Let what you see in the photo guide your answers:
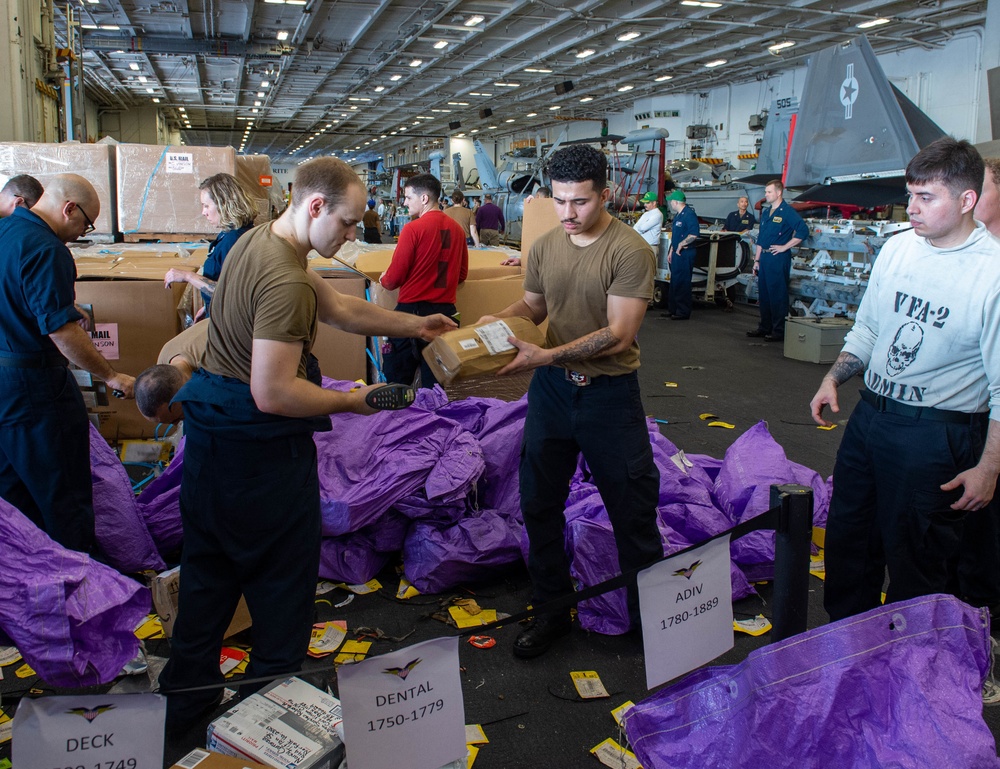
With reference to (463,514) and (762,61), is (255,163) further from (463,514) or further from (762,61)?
(762,61)

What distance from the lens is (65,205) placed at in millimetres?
2916

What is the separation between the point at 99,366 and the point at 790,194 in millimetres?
11815

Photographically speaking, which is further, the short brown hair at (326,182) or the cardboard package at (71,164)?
the cardboard package at (71,164)

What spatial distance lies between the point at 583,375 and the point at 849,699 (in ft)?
4.19

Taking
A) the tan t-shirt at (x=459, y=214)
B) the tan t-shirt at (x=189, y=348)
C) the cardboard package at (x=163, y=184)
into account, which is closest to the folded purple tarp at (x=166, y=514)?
the tan t-shirt at (x=189, y=348)

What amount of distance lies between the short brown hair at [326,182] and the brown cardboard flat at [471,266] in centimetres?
332

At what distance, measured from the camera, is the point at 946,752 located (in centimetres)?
147

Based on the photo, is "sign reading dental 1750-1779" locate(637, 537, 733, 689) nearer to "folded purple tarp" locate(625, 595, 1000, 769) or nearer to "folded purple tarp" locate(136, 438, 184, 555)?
"folded purple tarp" locate(625, 595, 1000, 769)

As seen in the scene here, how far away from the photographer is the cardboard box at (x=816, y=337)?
8.16 m

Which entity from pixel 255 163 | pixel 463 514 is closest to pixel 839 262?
pixel 255 163

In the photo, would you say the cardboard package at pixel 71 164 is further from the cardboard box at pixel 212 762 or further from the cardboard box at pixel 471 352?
the cardboard box at pixel 212 762

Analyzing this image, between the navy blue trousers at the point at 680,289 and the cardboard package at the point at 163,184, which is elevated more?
the cardboard package at the point at 163,184

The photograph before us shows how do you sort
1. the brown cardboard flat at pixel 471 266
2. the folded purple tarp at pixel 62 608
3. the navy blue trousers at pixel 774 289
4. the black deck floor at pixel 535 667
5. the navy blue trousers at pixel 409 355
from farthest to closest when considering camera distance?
the navy blue trousers at pixel 774 289 → the brown cardboard flat at pixel 471 266 → the navy blue trousers at pixel 409 355 → the black deck floor at pixel 535 667 → the folded purple tarp at pixel 62 608

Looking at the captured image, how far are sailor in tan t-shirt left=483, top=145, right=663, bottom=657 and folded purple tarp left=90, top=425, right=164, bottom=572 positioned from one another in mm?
1665
